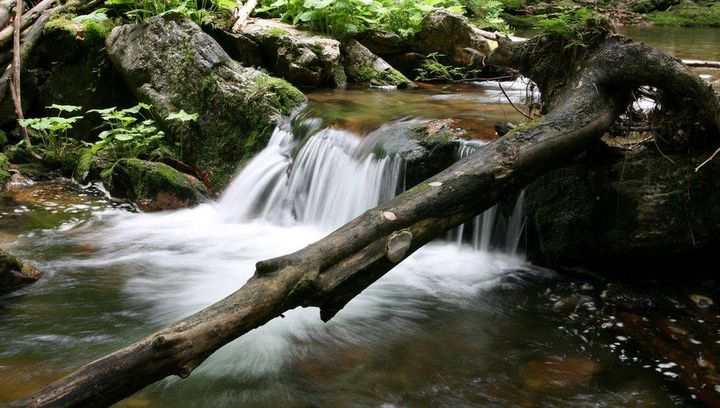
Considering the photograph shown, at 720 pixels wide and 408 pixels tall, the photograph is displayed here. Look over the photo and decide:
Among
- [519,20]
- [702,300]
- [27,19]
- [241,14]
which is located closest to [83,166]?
[27,19]

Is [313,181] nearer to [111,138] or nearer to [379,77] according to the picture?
[111,138]

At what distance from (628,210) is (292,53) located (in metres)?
5.97

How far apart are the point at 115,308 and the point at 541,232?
3604mm

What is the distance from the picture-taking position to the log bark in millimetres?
2279

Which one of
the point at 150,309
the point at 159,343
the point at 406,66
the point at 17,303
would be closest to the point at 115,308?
the point at 150,309

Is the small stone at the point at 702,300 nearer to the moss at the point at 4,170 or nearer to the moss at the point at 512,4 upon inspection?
the moss at the point at 4,170

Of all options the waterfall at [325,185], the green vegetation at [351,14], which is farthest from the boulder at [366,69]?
the waterfall at [325,185]

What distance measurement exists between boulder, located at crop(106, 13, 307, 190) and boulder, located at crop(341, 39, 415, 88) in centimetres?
197

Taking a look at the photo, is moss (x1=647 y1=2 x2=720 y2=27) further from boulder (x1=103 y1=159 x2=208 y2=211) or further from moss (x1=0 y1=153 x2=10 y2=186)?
moss (x1=0 y1=153 x2=10 y2=186)

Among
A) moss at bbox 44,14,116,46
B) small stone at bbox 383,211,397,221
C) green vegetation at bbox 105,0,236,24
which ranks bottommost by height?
small stone at bbox 383,211,397,221

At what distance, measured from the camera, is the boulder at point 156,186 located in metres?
7.18

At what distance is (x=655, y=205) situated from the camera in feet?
14.4

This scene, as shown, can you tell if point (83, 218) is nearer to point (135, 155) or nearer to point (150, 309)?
point (135, 155)

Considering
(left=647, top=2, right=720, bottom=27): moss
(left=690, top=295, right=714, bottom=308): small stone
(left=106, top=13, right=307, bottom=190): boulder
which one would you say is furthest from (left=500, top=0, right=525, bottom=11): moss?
(left=690, top=295, right=714, bottom=308): small stone
